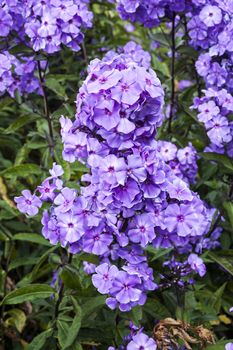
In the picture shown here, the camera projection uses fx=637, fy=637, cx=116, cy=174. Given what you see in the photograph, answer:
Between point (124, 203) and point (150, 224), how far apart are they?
173 millimetres

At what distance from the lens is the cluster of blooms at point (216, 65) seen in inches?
124

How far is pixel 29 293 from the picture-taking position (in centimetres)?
275

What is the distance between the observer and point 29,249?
12.4ft

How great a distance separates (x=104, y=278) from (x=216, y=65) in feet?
4.99

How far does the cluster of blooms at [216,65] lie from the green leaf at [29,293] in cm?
112

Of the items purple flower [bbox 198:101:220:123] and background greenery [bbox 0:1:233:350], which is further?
purple flower [bbox 198:101:220:123]

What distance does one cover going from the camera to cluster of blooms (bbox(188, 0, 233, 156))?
124 inches

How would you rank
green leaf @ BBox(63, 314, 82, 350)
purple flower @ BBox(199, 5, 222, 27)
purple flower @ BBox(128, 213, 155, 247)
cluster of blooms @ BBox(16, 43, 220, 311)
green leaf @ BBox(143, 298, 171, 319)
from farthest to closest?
1. purple flower @ BBox(199, 5, 222, 27)
2. green leaf @ BBox(143, 298, 171, 319)
3. green leaf @ BBox(63, 314, 82, 350)
4. purple flower @ BBox(128, 213, 155, 247)
5. cluster of blooms @ BBox(16, 43, 220, 311)

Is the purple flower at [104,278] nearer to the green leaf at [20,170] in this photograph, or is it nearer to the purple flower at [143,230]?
the purple flower at [143,230]

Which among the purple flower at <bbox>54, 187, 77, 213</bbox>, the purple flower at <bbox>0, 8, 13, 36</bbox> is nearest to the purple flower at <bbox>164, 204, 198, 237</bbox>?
the purple flower at <bbox>54, 187, 77, 213</bbox>

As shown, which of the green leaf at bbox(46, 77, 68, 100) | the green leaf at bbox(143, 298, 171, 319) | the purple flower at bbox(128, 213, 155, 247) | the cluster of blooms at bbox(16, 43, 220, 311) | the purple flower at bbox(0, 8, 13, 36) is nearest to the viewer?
the cluster of blooms at bbox(16, 43, 220, 311)

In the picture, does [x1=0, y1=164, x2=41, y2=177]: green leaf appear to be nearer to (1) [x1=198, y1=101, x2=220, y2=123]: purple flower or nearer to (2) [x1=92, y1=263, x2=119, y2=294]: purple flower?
(1) [x1=198, y1=101, x2=220, y2=123]: purple flower

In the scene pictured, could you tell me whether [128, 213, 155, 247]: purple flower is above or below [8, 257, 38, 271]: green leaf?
above

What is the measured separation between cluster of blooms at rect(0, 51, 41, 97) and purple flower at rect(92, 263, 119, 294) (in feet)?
4.51
